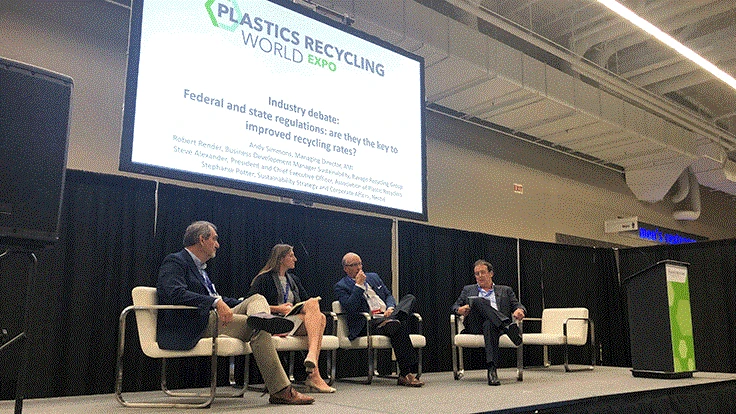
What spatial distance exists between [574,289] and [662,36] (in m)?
3.22

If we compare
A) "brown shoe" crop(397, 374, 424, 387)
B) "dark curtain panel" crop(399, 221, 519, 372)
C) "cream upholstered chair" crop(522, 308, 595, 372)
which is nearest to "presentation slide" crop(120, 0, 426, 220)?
"dark curtain panel" crop(399, 221, 519, 372)

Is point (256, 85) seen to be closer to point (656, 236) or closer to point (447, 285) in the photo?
point (447, 285)

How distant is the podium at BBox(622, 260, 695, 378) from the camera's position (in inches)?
181

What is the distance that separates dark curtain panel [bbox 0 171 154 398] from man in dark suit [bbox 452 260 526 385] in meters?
2.45

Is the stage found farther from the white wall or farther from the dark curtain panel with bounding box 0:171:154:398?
the white wall

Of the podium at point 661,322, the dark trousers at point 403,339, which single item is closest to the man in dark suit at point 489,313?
the dark trousers at point 403,339

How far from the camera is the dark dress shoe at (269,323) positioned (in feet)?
10.2

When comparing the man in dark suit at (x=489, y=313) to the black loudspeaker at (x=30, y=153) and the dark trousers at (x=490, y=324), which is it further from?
the black loudspeaker at (x=30, y=153)

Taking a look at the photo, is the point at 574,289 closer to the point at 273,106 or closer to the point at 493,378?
the point at 493,378

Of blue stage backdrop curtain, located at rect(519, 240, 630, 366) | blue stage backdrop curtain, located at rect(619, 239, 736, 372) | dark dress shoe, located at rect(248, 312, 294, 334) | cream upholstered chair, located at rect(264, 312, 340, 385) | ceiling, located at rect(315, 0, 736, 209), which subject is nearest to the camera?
dark dress shoe, located at rect(248, 312, 294, 334)

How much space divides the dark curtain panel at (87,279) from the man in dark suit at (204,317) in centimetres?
116

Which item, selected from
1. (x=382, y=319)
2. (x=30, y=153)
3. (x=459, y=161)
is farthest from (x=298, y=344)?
(x=459, y=161)

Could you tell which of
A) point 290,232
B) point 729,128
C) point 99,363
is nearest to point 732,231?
point 729,128

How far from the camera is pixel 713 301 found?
6676 mm
